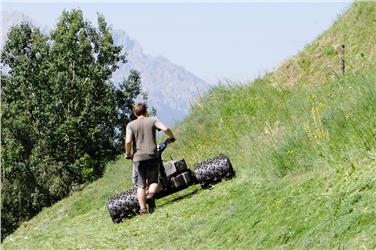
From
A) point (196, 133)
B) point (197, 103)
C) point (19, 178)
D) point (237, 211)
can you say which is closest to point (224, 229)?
point (237, 211)

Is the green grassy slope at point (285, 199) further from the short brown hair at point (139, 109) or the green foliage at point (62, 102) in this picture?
the green foliage at point (62, 102)

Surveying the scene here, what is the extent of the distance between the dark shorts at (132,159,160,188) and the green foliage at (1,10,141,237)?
3969 cm

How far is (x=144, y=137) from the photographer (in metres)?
12.7

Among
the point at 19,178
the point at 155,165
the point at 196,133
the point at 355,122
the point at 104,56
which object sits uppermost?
the point at 104,56

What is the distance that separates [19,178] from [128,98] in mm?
11693

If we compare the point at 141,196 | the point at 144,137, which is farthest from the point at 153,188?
the point at 144,137

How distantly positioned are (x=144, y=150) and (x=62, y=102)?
42.6 metres

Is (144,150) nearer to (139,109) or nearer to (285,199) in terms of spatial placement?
(139,109)

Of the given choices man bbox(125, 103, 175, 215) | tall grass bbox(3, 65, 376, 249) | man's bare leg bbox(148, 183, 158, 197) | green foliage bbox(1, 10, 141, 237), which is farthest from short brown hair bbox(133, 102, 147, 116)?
green foliage bbox(1, 10, 141, 237)

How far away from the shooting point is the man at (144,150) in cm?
1264

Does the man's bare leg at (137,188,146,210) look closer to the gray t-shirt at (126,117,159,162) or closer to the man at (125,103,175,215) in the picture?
the man at (125,103,175,215)

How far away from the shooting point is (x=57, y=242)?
12.7 m

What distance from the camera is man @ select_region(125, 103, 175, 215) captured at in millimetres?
12641

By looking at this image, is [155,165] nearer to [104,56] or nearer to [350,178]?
[350,178]
